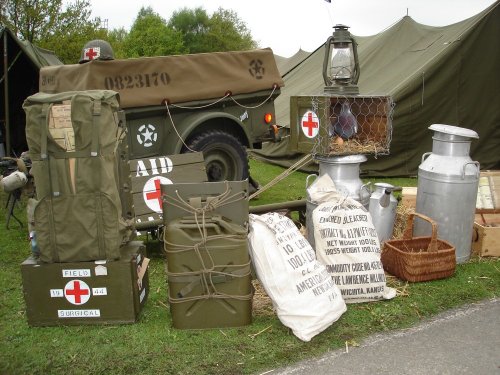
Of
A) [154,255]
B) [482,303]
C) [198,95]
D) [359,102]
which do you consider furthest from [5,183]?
[482,303]

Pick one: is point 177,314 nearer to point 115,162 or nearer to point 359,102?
point 115,162

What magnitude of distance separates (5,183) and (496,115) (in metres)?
7.51

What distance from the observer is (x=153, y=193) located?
5.00 meters

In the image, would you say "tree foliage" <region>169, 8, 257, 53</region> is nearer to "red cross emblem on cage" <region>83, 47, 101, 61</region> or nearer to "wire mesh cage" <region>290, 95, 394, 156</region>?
"red cross emblem on cage" <region>83, 47, 101, 61</region>

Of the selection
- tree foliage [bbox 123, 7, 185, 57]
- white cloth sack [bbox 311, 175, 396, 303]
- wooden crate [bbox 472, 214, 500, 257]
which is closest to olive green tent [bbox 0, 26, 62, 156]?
white cloth sack [bbox 311, 175, 396, 303]

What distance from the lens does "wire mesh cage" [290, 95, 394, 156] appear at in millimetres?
4691

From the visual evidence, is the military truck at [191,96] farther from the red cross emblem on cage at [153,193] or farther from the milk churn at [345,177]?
the milk churn at [345,177]

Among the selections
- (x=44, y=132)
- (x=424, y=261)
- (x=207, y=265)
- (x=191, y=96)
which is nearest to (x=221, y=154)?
(x=191, y=96)

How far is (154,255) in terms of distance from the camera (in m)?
5.10

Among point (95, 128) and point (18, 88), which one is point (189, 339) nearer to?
point (95, 128)

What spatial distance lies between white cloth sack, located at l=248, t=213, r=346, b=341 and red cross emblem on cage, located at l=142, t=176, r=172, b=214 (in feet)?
4.97

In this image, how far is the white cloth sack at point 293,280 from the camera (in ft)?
11.2

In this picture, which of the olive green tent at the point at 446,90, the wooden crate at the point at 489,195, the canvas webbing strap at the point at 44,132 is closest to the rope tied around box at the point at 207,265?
the canvas webbing strap at the point at 44,132

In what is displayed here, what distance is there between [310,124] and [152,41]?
47993 mm
